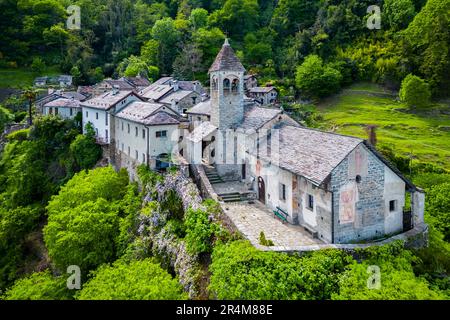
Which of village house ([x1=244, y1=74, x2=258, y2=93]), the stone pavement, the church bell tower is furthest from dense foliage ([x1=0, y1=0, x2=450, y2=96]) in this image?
the stone pavement

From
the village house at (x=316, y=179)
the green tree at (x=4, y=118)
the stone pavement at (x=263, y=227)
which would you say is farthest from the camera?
the green tree at (x=4, y=118)

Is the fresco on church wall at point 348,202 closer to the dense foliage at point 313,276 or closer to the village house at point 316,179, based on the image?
the village house at point 316,179

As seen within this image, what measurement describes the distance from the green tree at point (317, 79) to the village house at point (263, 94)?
646 cm

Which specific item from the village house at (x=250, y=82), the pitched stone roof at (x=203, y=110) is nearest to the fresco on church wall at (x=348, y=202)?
the pitched stone roof at (x=203, y=110)

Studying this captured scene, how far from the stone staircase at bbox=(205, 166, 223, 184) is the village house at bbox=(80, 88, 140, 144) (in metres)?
14.0

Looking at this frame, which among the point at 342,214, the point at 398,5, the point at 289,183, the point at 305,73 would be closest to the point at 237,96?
the point at 289,183

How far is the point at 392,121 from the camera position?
52.5 m

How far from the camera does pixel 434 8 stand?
63.3 m

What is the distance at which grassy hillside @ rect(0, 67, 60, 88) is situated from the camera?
249 ft

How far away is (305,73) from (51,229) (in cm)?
5278

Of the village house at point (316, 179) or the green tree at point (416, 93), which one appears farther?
the green tree at point (416, 93)

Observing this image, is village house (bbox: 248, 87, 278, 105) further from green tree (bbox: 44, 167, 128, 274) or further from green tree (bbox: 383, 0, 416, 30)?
green tree (bbox: 44, 167, 128, 274)

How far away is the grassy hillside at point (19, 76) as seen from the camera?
75.8m

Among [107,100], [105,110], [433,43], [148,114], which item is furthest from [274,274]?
[433,43]
